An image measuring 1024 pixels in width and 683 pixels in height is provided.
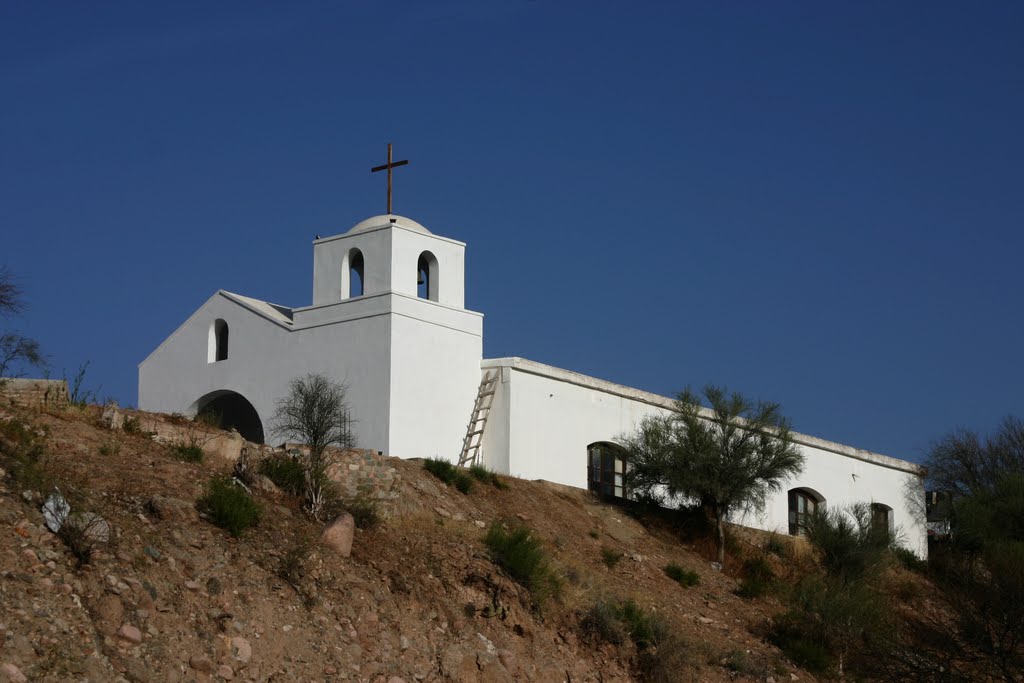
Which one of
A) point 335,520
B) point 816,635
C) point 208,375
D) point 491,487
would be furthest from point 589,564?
point 208,375

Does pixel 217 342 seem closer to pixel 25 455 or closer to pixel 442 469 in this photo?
pixel 442 469

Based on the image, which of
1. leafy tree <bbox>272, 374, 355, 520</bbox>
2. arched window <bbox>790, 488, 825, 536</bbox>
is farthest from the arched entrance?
arched window <bbox>790, 488, 825, 536</bbox>

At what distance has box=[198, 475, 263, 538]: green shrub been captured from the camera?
17.2 metres

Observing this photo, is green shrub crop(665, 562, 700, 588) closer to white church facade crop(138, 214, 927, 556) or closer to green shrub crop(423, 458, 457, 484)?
white church facade crop(138, 214, 927, 556)

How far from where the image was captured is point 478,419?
26578 millimetres

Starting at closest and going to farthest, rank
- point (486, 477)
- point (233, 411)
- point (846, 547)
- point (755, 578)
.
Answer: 1. point (486, 477)
2. point (755, 578)
3. point (233, 411)
4. point (846, 547)

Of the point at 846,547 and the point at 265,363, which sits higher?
the point at 265,363

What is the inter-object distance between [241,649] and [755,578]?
14.1 m

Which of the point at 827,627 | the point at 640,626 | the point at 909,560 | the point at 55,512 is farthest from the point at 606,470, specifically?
the point at 55,512

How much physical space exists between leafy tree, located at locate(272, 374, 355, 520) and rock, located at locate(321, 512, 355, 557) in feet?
2.02

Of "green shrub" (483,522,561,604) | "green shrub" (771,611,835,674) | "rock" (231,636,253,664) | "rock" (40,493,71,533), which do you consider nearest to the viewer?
"rock" (40,493,71,533)

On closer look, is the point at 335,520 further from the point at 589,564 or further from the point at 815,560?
the point at 815,560

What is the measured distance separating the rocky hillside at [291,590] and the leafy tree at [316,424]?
49cm

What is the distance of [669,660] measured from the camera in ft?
68.6
